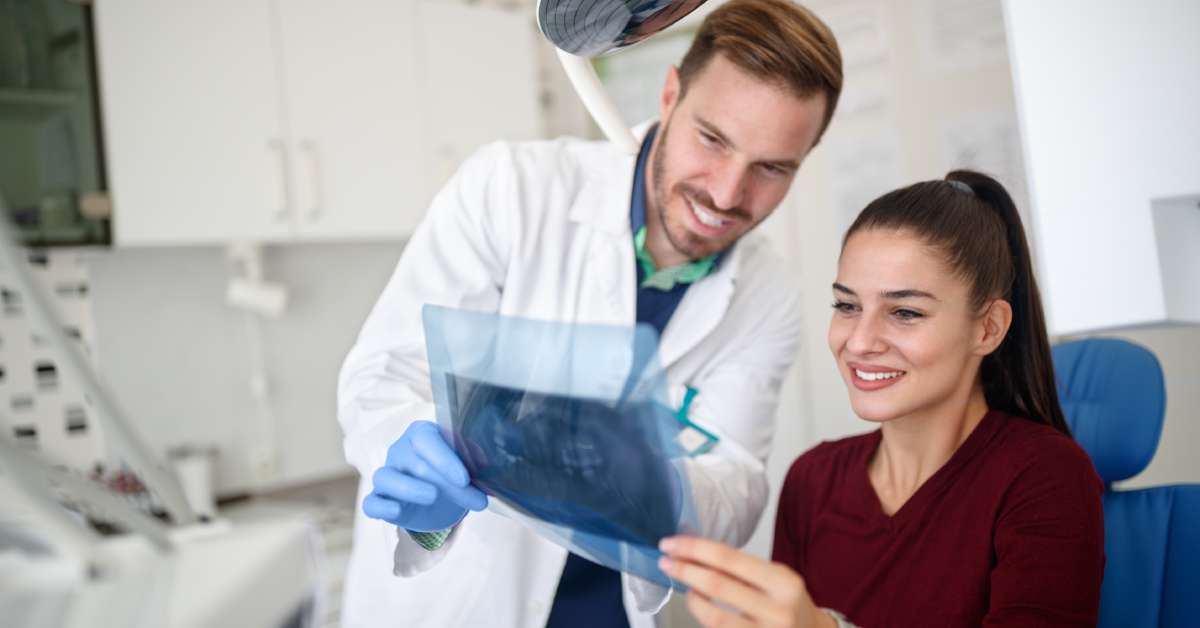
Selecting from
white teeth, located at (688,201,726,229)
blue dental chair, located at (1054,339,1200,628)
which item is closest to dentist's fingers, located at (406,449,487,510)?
white teeth, located at (688,201,726,229)

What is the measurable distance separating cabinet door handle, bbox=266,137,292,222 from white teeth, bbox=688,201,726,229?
4.97ft

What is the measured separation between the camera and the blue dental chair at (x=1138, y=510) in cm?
87

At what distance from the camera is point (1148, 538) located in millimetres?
902

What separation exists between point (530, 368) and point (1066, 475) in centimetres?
52

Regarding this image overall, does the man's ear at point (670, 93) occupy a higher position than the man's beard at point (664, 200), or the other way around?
the man's ear at point (670, 93)

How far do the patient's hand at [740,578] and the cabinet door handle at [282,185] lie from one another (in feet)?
6.10

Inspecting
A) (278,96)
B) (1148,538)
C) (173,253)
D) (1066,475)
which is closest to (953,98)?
(1066,475)

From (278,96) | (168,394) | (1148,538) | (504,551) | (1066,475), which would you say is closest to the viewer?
(1066,475)

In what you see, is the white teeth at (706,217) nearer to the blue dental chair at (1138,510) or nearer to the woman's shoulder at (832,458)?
the woman's shoulder at (832,458)

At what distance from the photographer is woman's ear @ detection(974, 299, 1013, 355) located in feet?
2.55

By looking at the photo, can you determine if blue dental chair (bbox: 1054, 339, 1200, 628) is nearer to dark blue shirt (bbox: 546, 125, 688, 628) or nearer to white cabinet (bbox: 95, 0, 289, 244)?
dark blue shirt (bbox: 546, 125, 688, 628)

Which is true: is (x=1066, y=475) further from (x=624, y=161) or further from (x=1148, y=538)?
(x=624, y=161)

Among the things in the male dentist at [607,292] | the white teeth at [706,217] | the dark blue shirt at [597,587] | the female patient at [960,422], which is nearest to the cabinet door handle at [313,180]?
the male dentist at [607,292]

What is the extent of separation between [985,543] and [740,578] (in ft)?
1.10
